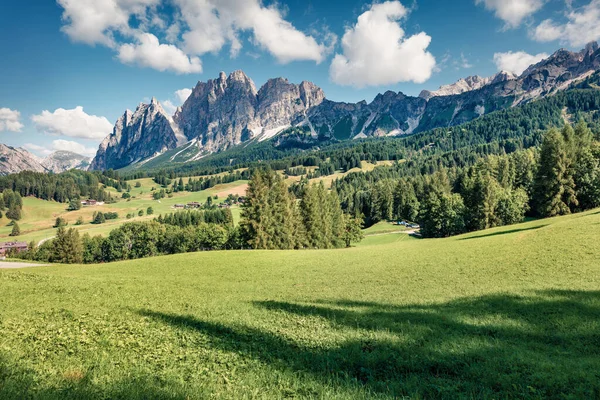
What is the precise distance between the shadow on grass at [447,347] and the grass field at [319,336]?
6 cm

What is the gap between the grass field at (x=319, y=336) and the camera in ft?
23.4

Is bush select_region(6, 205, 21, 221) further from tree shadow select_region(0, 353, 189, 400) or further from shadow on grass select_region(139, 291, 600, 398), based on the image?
tree shadow select_region(0, 353, 189, 400)

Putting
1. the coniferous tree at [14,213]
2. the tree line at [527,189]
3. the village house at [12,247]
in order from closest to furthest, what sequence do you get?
the tree line at [527,189]
the village house at [12,247]
the coniferous tree at [14,213]

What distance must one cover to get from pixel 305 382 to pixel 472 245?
33281 millimetres

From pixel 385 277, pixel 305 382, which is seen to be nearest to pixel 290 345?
pixel 305 382

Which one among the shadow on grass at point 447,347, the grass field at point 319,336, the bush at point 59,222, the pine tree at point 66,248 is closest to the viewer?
the grass field at point 319,336

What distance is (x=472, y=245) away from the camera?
113ft

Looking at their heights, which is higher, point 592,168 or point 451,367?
point 592,168

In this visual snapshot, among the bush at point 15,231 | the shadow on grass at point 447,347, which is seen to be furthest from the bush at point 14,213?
the shadow on grass at point 447,347

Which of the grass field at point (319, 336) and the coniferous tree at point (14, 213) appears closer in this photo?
the grass field at point (319, 336)

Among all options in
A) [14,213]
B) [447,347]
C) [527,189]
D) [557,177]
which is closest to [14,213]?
[14,213]

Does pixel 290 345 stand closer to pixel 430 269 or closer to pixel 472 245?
pixel 430 269

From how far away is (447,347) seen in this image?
10508 millimetres

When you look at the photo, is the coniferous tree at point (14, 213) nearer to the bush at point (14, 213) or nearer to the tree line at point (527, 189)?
the bush at point (14, 213)
